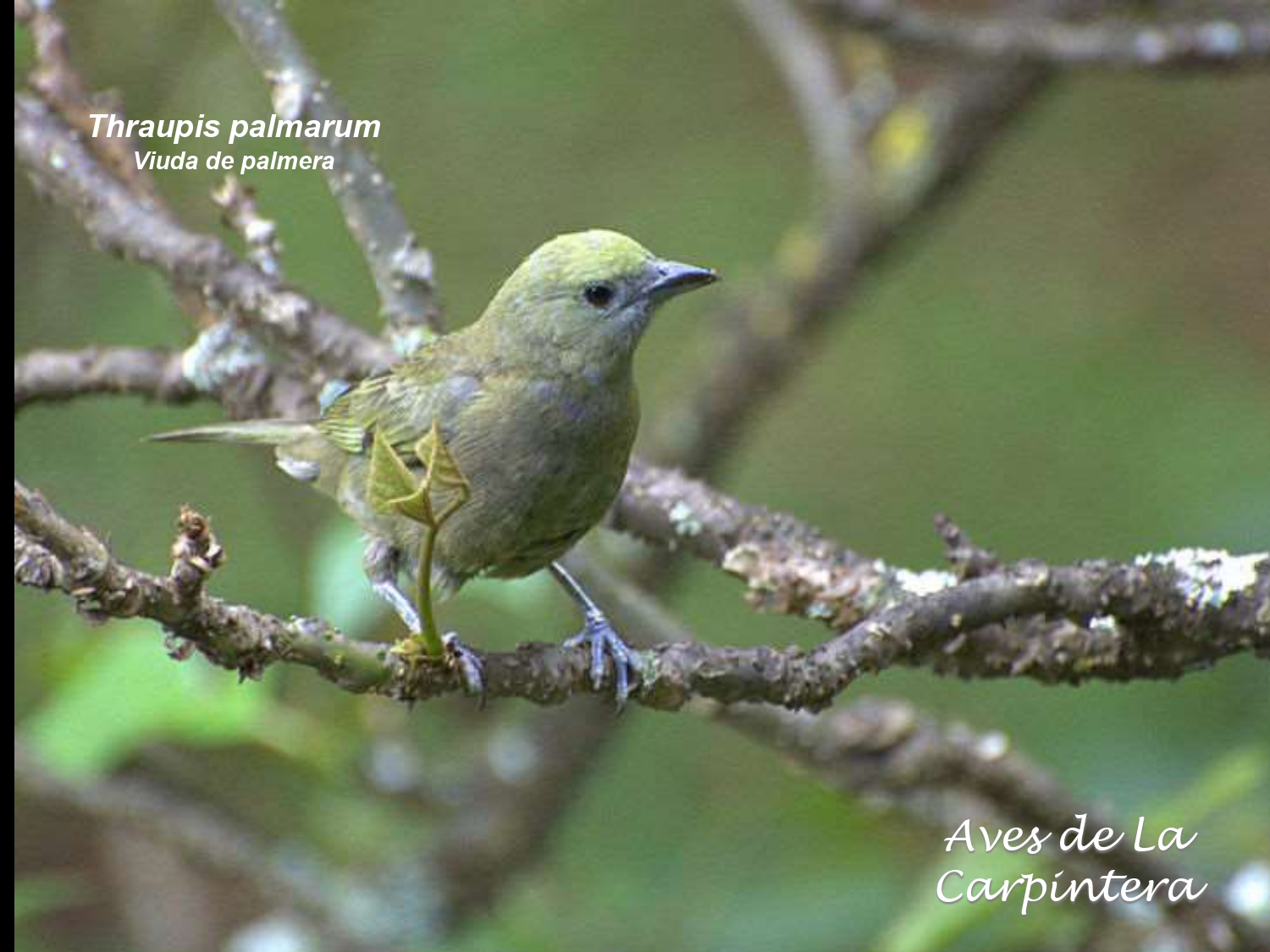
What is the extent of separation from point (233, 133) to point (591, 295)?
2385mm

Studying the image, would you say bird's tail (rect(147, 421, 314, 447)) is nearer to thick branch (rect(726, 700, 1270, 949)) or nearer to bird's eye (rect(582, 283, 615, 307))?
bird's eye (rect(582, 283, 615, 307))

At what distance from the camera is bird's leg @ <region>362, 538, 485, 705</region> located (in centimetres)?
246

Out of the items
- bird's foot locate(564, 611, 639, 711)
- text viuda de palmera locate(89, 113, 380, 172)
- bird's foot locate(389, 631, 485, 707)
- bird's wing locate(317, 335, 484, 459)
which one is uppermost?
text viuda de palmera locate(89, 113, 380, 172)

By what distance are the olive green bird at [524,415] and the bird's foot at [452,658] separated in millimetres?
571

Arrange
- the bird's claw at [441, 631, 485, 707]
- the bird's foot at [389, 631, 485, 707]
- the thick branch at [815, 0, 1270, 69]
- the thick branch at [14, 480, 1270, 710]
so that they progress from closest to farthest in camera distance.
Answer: the thick branch at [14, 480, 1270, 710] < the bird's foot at [389, 631, 485, 707] < the bird's claw at [441, 631, 485, 707] < the thick branch at [815, 0, 1270, 69]

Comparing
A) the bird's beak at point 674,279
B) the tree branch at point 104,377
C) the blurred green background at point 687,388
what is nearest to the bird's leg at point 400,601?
the tree branch at point 104,377

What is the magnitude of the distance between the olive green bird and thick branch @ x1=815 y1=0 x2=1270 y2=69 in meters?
1.75

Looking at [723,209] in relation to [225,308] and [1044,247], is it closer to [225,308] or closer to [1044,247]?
[1044,247]

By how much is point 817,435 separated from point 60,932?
3359 mm

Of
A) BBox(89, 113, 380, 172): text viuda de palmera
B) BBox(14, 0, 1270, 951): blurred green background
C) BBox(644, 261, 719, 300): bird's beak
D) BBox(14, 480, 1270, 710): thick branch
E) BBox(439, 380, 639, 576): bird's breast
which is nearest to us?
BBox(14, 480, 1270, 710): thick branch

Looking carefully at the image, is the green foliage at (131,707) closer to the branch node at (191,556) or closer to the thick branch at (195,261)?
the thick branch at (195,261)

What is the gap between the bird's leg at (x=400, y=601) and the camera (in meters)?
2.46

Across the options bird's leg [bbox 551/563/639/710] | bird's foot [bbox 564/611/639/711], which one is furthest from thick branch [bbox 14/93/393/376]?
bird's foot [bbox 564/611/639/711]

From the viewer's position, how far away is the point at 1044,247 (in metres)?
7.26
